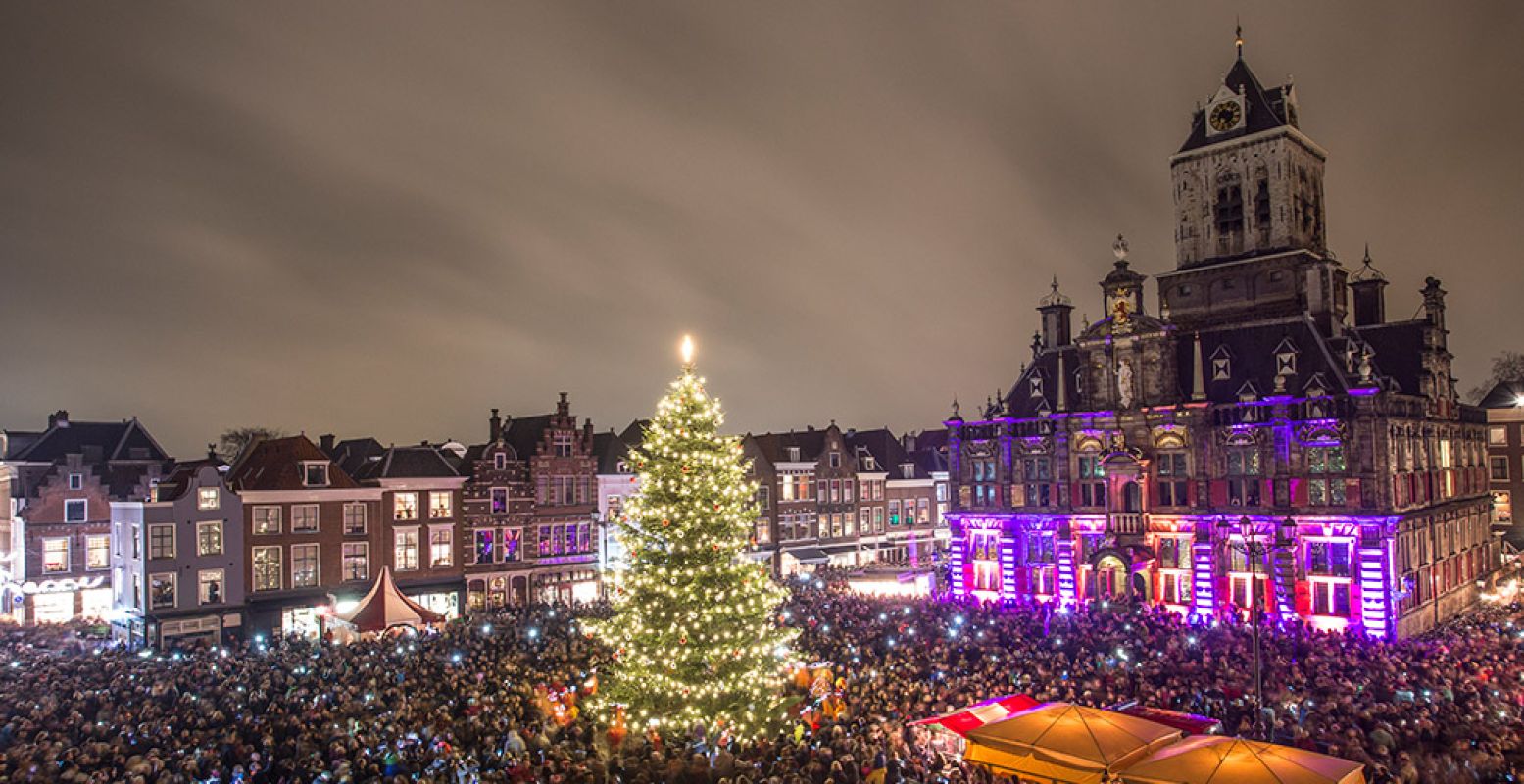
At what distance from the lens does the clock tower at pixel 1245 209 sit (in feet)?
175

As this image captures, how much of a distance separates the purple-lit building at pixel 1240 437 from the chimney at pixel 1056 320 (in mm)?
116

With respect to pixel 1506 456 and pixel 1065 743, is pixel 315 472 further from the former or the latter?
pixel 1506 456

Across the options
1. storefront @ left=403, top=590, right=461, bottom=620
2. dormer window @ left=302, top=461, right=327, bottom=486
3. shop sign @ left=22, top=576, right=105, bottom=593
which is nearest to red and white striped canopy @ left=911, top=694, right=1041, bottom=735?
storefront @ left=403, top=590, right=461, bottom=620

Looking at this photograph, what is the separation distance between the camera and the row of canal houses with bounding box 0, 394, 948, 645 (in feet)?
135

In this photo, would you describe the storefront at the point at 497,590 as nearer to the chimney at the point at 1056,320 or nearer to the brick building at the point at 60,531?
the brick building at the point at 60,531

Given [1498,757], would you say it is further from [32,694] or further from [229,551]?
[229,551]

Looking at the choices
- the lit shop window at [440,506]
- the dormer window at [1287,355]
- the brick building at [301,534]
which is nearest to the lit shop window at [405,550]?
the brick building at [301,534]

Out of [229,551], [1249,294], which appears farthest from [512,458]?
[1249,294]

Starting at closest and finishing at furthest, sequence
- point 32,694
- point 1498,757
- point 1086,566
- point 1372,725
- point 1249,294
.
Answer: point 1498,757
point 1372,725
point 32,694
point 1086,566
point 1249,294

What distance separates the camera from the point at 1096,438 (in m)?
48.2

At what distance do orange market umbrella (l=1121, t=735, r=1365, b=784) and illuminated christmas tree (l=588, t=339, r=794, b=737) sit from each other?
8.95 meters

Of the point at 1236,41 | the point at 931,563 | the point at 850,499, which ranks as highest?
the point at 1236,41

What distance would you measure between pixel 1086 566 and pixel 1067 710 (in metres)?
30.0

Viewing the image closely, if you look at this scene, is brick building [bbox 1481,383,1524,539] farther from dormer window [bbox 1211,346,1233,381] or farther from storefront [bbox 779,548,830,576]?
storefront [bbox 779,548,830,576]
